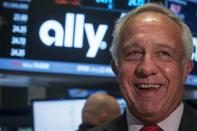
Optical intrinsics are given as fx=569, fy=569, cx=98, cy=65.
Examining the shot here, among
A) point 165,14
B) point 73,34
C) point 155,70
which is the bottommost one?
point 73,34

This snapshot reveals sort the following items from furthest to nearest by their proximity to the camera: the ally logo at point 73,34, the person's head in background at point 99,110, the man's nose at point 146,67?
the ally logo at point 73,34 → the person's head in background at point 99,110 → the man's nose at point 146,67

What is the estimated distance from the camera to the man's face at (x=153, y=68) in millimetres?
1476

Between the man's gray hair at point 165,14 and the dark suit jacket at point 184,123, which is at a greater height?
the man's gray hair at point 165,14

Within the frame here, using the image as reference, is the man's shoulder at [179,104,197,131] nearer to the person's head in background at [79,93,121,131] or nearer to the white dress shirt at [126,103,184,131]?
the white dress shirt at [126,103,184,131]

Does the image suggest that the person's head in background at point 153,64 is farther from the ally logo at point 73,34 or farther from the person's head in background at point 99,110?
the ally logo at point 73,34

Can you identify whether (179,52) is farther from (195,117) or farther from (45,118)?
(45,118)

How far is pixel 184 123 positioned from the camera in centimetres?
152

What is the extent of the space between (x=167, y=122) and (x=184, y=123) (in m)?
0.05

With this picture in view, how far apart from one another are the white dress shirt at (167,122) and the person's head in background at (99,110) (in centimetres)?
134

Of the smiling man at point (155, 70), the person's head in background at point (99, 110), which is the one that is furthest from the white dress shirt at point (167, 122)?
the person's head in background at point (99, 110)

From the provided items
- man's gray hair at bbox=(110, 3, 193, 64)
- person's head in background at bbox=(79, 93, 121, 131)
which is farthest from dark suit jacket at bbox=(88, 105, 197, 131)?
person's head in background at bbox=(79, 93, 121, 131)

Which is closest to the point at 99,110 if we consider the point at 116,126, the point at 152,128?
the point at 116,126

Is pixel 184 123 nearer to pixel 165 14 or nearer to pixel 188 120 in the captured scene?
pixel 188 120

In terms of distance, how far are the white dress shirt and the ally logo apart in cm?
156
